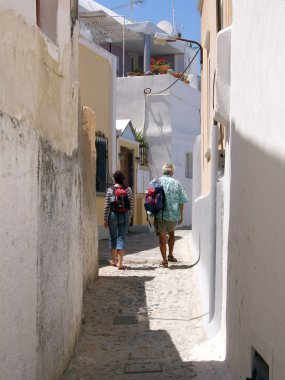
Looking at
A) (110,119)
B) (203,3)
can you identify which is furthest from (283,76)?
(110,119)

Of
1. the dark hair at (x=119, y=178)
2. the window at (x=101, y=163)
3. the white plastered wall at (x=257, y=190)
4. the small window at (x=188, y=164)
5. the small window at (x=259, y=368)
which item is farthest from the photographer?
the small window at (x=188, y=164)

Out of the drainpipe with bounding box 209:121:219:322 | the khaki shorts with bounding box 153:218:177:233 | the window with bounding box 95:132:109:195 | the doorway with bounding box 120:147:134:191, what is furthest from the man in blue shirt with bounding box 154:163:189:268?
the doorway with bounding box 120:147:134:191

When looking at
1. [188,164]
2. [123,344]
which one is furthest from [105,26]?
[123,344]

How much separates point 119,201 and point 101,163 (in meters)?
5.34

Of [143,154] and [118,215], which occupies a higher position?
[143,154]

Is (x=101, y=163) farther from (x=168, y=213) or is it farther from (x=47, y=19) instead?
(x=47, y=19)

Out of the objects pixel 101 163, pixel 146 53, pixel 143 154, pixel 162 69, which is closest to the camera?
pixel 101 163

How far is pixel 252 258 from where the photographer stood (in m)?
3.90

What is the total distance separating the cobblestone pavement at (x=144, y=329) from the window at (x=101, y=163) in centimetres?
444

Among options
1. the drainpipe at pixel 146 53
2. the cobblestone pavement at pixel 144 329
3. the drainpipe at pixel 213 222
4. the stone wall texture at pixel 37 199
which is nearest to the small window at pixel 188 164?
the drainpipe at pixel 146 53

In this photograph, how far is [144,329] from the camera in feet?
22.0

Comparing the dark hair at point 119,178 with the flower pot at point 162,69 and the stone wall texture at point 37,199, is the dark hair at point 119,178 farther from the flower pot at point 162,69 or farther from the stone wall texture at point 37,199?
the flower pot at point 162,69

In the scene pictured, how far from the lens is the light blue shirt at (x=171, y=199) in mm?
9875

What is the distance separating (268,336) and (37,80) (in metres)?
2.17
